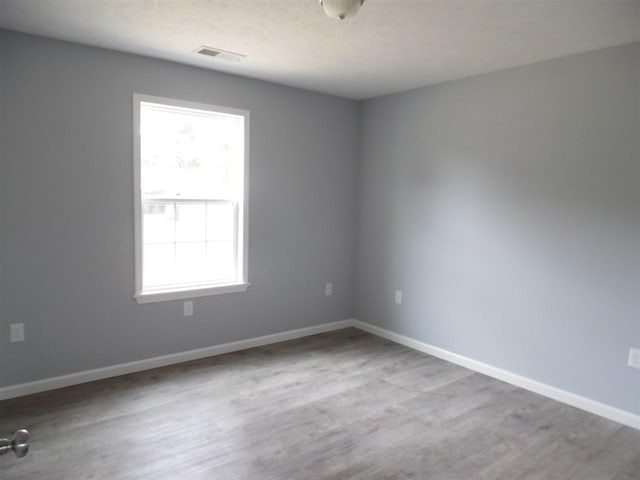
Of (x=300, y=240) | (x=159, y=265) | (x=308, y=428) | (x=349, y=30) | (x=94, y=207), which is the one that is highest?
(x=349, y=30)

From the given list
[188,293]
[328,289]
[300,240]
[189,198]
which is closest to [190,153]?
[189,198]

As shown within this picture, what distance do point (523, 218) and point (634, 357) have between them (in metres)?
1.15

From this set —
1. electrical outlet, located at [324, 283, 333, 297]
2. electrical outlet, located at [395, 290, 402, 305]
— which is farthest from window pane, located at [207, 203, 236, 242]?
electrical outlet, located at [395, 290, 402, 305]

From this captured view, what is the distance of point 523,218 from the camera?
11.2 feet

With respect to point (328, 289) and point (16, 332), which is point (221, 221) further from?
point (16, 332)

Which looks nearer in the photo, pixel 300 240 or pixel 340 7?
pixel 340 7

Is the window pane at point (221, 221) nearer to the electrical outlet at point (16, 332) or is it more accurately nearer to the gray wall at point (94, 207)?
the gray wall at point (94, 207)

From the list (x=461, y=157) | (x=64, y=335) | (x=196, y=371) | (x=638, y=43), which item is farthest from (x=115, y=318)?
(x=638, y=43)

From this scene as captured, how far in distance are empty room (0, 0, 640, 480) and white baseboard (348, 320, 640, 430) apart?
0.01 meters

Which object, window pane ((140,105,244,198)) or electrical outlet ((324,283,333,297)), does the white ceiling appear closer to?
window pane ((140,105,244,198))

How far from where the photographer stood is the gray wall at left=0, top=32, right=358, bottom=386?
2980 mm

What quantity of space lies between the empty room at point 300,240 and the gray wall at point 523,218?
17 mm

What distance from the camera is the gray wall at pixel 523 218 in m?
2.93

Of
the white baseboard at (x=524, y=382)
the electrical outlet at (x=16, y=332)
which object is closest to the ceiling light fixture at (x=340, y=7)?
the electrical outlet at (x=16, y=332)
